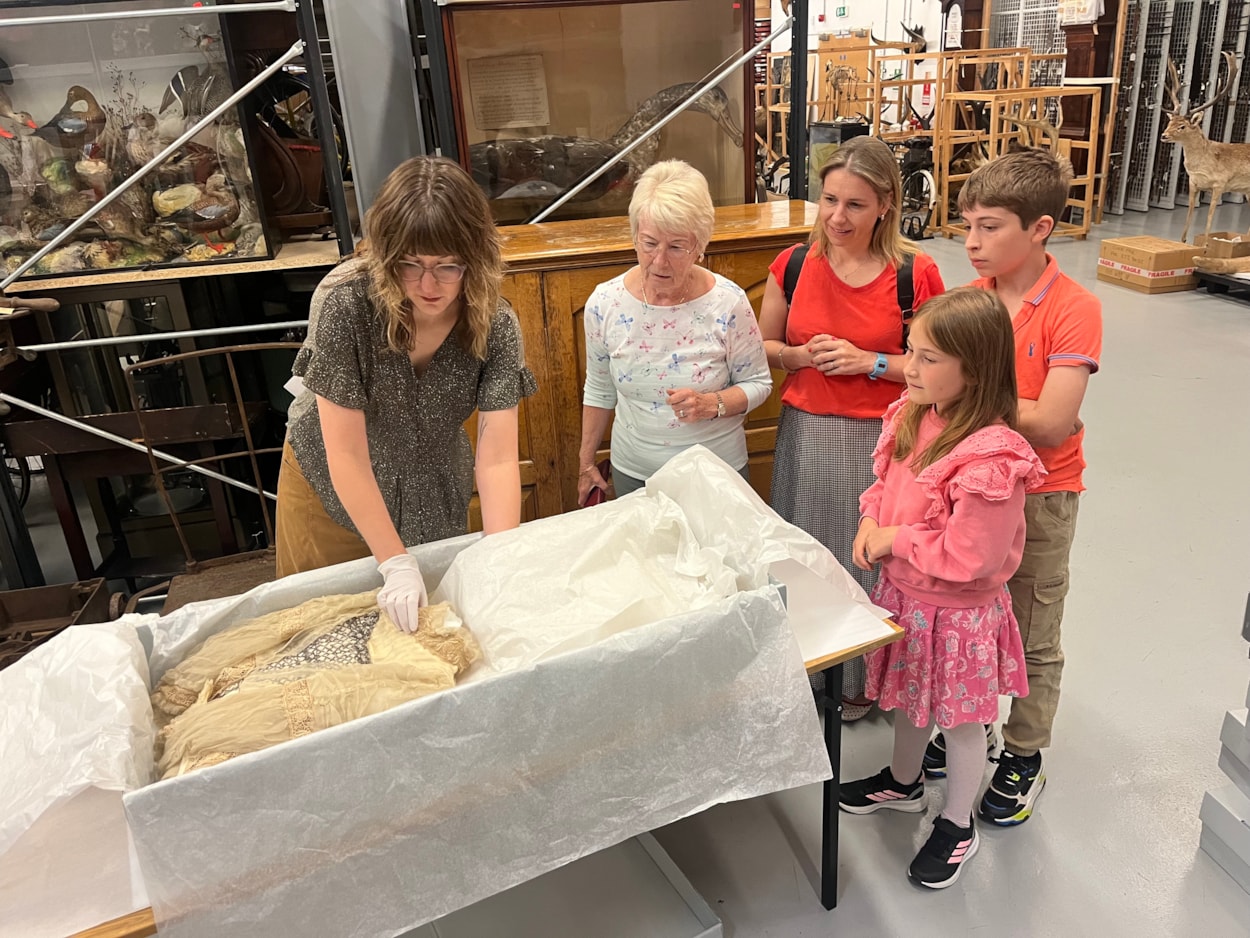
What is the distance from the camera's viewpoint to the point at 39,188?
7.63 feet

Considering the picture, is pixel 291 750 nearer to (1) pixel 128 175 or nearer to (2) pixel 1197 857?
(2) pixel 1197 857

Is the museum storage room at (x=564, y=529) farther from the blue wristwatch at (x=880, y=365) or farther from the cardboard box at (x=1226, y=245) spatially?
the cardboard box at (x=1226, y=245)

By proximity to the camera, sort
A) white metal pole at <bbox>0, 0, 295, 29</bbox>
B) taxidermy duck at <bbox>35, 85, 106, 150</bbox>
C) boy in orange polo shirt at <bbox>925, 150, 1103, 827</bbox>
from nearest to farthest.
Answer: boy in orange polo shirt at <bbox>925, 150, 1103, 827</bbox> → white metal pole at <bbox>0, 0, 295, 29</bbox> → taxidermy duck at <bbox>35, 85, 106, 150</bbox>

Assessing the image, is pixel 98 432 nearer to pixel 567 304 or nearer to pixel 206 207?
pixel 206 207

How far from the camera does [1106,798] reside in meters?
1.89

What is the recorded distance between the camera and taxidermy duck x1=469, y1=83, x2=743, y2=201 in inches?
103

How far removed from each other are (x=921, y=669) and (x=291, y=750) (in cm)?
108

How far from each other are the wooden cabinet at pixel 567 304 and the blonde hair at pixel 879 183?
397mm

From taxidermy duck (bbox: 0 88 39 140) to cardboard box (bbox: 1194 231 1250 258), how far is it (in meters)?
6.15

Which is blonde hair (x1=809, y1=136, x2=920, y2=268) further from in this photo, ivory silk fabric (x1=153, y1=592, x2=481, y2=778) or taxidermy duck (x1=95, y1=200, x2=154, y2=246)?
taxidermy duck (x1=95, y1=200, x2=154, y2=246)

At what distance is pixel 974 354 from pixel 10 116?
96.8 inches

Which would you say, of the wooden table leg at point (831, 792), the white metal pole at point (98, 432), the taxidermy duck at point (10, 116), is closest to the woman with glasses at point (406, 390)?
the wooden table leg at point (831, 792)

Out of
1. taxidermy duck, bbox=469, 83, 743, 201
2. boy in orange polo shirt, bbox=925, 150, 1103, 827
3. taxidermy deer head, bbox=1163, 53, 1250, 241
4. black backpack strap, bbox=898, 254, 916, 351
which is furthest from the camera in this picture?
taxidermy deer head, bbox=1163, 53, 1250, 241

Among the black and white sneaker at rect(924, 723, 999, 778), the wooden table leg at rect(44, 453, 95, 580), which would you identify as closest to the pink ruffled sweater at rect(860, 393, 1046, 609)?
the black and white sneaker at rect(924, 723, 999, 778)
